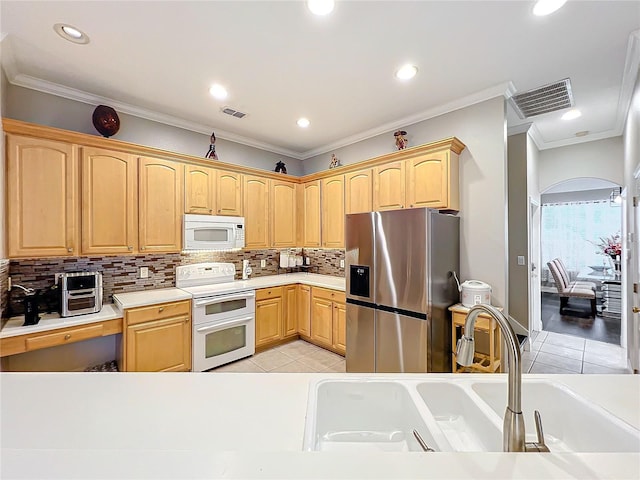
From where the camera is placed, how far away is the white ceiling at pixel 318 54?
179 cm

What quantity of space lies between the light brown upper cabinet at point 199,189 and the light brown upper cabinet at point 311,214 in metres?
1.38

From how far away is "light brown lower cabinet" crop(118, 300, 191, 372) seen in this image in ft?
8.28

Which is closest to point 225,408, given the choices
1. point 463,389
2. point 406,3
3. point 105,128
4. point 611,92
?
point 463,389

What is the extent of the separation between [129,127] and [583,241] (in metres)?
9.96

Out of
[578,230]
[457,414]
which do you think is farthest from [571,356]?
[578,230]

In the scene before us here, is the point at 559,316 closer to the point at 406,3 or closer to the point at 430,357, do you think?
the point at 430,357

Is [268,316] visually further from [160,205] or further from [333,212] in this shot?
[160,205]

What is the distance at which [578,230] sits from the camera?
7250 mm

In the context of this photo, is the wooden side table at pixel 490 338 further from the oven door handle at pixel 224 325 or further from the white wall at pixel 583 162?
the white wall at pixel 583 162

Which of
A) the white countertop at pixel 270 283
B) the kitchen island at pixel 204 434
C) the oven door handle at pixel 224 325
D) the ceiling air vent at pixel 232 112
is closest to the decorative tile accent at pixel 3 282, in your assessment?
the white countertop at pixel 270 283

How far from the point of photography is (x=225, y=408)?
0.87m

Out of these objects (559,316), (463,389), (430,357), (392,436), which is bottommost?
(559,316)

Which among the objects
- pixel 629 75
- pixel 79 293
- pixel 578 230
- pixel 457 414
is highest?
pixel 629 75

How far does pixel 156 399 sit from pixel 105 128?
2.87m
